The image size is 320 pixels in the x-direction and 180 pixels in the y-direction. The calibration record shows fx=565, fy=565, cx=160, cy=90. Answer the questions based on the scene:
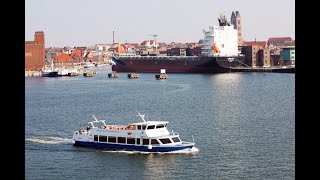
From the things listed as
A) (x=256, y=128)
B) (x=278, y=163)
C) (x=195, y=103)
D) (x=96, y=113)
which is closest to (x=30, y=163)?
(x=278, y=163)

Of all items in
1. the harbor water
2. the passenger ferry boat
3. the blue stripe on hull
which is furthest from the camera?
the passenger ferry boat

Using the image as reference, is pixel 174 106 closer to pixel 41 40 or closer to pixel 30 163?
pixel 30 163

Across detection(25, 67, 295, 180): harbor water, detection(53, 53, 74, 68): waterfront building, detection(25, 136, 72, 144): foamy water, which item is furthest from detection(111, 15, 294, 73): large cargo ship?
detection(25, 136, 72, 144): foamy water

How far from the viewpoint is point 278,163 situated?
913 centimetres

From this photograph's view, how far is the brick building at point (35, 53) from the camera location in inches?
1909

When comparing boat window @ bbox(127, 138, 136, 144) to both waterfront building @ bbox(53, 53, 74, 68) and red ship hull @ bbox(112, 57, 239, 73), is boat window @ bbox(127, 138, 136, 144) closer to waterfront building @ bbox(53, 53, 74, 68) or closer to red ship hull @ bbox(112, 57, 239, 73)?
red ship hull @ bbox(112, 57, 239, 73)

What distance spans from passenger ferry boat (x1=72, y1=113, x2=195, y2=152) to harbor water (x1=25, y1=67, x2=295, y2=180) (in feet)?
0.68

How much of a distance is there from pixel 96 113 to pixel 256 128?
5768 mm

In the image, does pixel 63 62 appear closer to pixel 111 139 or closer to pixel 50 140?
pixel 50 140

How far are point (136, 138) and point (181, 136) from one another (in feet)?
4.96

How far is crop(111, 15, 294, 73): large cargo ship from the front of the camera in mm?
40906

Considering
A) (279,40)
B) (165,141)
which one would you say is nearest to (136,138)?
(165,141)

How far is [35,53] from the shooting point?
49.4 meters

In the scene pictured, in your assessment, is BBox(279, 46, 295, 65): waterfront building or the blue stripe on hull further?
BBox(279, 46, 295, 65): waterfront building
